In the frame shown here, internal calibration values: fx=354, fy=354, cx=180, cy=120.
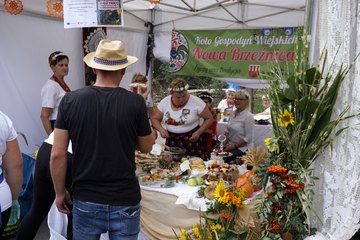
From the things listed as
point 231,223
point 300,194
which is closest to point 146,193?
point 231,223

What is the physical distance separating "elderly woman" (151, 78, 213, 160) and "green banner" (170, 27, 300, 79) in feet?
6.08

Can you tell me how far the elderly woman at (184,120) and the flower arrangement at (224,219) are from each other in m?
1.37

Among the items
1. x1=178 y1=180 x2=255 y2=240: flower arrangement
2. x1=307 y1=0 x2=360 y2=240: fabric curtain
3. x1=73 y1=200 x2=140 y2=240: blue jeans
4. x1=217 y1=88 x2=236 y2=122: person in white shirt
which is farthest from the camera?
x1=217 y1=88 x2=236 y2=122: person in white shirt

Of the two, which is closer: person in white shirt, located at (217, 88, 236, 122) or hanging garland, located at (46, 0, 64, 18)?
hanging garland, located at (46, 0, 64, 18)

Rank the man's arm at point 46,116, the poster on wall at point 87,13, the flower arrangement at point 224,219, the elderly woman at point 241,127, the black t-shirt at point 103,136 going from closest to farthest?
the black t-shirt at point 103,136 → the flower arrangement at point 224,219 → the poster on wall at point 87,13 → the man's arm at point 46,116 → the elderly woman at point 241,127

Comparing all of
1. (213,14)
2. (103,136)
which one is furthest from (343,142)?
(213,14)

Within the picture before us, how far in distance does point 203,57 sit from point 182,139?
2.46 m

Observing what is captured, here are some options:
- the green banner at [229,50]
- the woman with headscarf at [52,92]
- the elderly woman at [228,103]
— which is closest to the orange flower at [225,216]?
the woman with headscarf at [52,92]

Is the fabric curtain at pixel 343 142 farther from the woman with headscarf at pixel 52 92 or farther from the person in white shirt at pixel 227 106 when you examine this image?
the person in white shirt at pixel 227 106

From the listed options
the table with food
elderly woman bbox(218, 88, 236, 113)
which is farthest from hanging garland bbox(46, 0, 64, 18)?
elderly woman bbox(218, 88, 236, 113)

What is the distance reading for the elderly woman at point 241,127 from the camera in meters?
4.09

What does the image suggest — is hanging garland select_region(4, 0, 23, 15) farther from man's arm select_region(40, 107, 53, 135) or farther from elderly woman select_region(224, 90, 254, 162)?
elderly woman select_region(224, 90, 254, 162)

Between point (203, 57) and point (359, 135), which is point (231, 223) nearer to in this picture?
point (359, 135)

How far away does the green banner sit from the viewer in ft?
16.6
